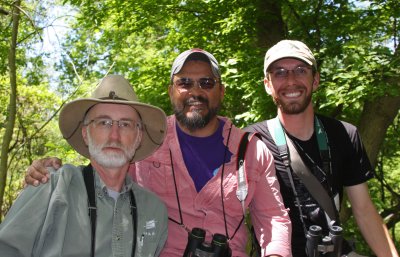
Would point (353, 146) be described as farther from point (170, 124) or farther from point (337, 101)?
point (337, 101)

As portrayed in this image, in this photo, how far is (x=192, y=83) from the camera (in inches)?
126

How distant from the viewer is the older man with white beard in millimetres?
2330

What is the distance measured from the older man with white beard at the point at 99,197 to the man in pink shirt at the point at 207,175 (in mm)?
165

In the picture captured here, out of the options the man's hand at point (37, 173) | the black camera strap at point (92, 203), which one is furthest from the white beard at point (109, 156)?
the man's hand at point (37, 173)

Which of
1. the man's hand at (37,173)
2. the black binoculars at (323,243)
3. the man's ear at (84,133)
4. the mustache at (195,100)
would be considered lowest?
the black binoculars at (323,243)

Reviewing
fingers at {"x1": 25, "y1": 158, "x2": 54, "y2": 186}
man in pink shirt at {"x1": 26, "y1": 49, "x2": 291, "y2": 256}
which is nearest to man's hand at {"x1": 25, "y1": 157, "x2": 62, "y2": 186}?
fingers at {"x1": 25, "y1": 158, "x2": 54, "y2": 186}

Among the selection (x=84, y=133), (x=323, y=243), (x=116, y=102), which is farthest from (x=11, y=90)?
(x=323, y=243)

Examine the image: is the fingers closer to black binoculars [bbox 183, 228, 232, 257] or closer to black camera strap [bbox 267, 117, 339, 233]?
black binoculars [bbox 183, 228, 232, 257]

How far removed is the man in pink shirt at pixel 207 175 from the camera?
298cm

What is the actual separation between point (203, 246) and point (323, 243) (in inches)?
34.0

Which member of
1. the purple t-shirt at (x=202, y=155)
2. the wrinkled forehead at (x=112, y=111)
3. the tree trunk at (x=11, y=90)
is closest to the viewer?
the wrinkled forehead at (x=112, y=111)

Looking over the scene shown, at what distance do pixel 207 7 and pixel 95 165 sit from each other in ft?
16.6

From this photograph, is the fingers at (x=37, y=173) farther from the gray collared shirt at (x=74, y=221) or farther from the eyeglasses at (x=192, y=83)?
the eyeglasses at (x=192, y=83)

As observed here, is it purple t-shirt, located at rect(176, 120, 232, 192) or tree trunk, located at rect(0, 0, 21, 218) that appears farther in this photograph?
tree trunk, located at rect(0, 0, 21, 218)
